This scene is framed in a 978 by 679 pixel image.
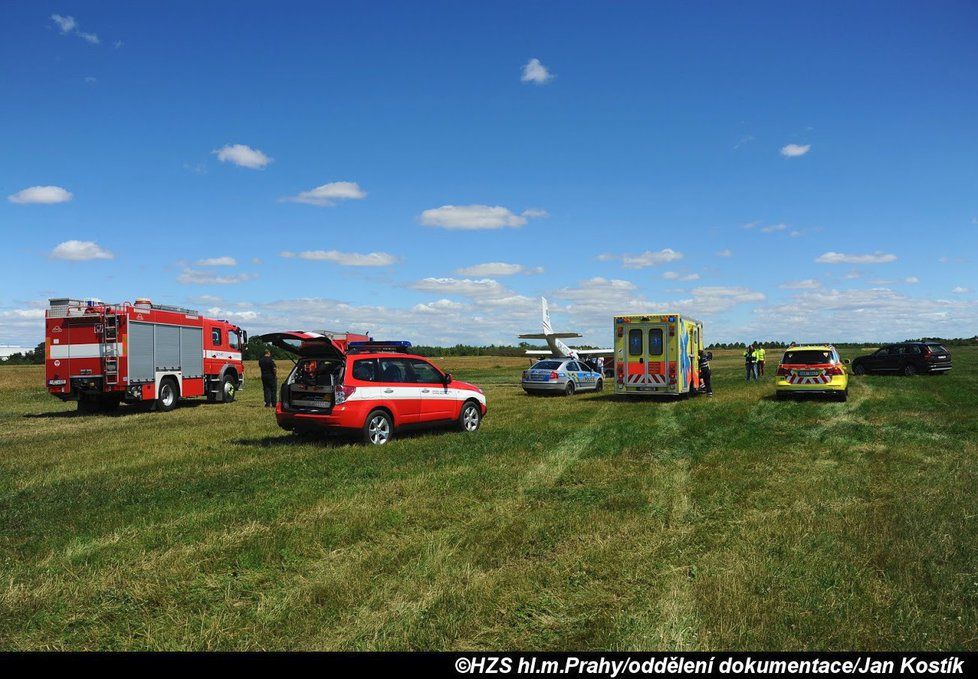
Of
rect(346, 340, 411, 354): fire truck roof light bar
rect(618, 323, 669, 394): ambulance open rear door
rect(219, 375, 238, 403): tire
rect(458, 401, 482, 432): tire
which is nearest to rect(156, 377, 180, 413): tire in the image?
rect(219, 375, 238, 403): tire

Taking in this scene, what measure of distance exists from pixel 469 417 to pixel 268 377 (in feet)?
27.5

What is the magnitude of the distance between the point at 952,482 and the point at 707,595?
562 centimetres

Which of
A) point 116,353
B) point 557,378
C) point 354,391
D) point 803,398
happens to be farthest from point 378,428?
point 803,398

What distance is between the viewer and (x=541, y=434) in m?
13.5

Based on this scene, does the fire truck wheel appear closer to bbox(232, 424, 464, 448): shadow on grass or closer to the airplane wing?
bbox(232, 424, 464, 448): shadow on grass

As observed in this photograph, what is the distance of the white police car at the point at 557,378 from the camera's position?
2570 centimetres

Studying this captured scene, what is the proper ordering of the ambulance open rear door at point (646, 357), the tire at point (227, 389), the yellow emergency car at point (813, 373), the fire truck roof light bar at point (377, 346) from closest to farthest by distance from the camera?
the fire truck roof light bar at point (377, 346), the yellow emergency car at point (813, 373), the ambulance open rear door at point (646, 357), the tire at point (227, 389)

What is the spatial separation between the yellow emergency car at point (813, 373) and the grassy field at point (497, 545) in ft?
26.1

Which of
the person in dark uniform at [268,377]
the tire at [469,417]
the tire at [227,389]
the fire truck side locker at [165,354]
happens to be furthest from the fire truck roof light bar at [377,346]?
the tire at [227,389]

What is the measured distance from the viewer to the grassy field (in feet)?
14.2

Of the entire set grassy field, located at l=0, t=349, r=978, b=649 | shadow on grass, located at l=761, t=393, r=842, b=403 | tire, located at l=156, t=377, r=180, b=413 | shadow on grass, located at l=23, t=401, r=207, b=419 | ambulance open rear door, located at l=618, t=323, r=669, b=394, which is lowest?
grassy field, located at l=0, t=349, r=978, b=649

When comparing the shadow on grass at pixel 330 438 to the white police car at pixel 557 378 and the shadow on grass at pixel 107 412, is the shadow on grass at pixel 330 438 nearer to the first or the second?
the shadow on grass at pixel 107 412

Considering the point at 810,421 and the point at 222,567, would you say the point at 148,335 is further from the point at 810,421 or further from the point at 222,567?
the point at 810,421

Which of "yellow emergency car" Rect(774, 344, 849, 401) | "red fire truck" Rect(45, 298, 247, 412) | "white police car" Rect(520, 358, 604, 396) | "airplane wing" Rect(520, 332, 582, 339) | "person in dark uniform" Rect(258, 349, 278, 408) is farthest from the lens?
"airplane wing" Rect(520, 332, 582, 339)
